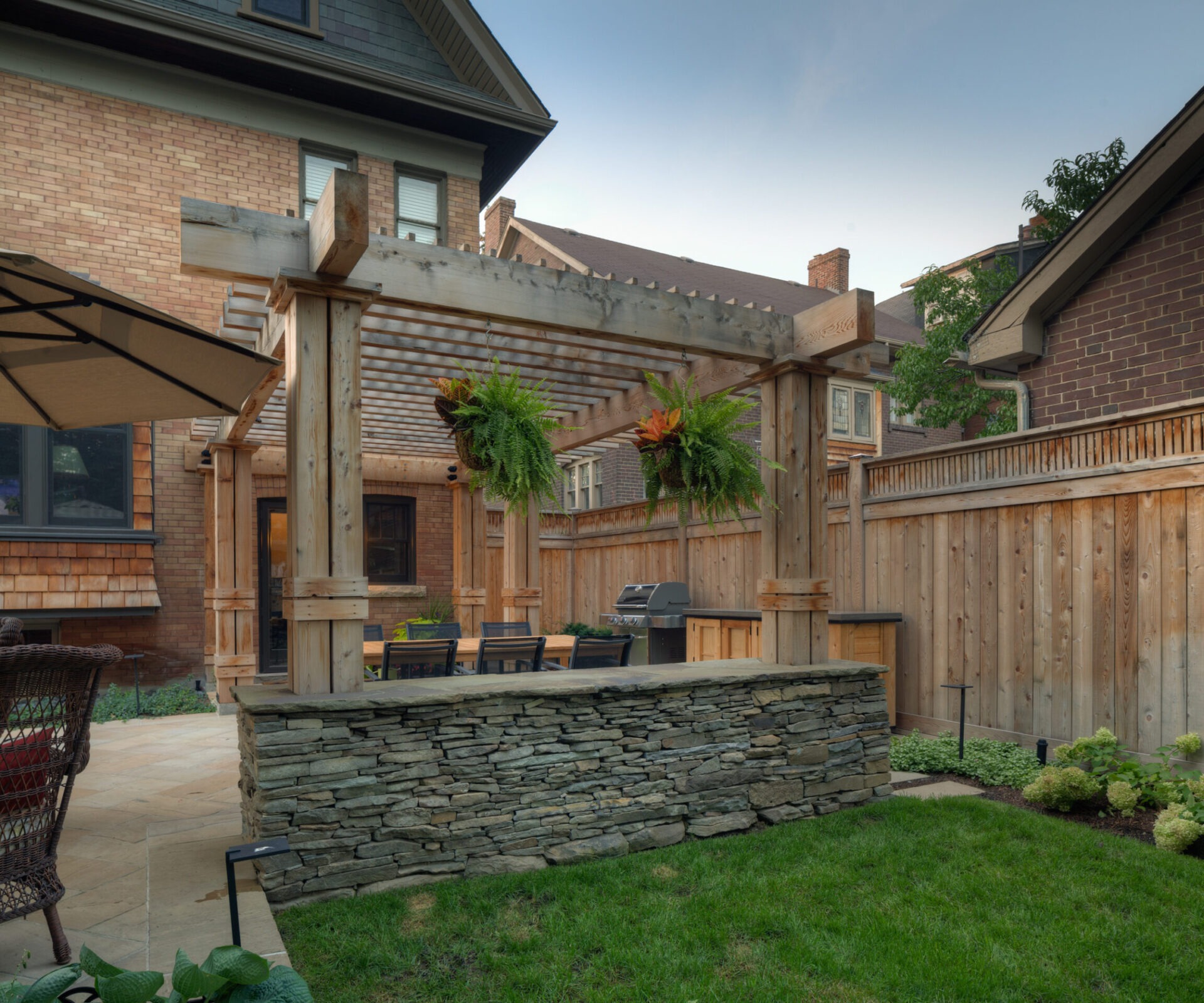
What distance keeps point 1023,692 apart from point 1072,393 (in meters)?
2.80

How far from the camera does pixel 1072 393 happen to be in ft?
23.5

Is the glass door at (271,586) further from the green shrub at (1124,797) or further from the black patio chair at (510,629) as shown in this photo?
the green shrub at (1124,797)

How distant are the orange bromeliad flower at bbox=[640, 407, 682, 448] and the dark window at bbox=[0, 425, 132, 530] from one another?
6.73 m

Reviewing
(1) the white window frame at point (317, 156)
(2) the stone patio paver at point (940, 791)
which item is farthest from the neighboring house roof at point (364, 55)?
(2) the stone patio paver at point (940, 791)

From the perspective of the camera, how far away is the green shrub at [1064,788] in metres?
4.92

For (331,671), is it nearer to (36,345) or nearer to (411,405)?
(36,345)

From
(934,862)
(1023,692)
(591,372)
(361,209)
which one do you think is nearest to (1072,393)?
(1023,692)

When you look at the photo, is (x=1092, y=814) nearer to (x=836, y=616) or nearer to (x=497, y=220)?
(x=836, y=616)

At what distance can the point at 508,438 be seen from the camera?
417cm

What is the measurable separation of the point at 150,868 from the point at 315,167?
332 inches

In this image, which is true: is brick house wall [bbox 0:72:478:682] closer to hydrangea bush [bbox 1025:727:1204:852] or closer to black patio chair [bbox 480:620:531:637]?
black patio chair [bbox 480:620:531:637]

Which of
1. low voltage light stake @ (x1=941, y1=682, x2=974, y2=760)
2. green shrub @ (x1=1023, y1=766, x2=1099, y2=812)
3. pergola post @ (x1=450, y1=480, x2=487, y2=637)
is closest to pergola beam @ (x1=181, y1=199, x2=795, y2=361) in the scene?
low voltage light stake @ (x1=941, y1=682, x2=974, y2=760)

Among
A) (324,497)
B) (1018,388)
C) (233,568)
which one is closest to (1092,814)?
(1018,388)

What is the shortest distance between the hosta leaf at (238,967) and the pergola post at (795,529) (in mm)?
4041
